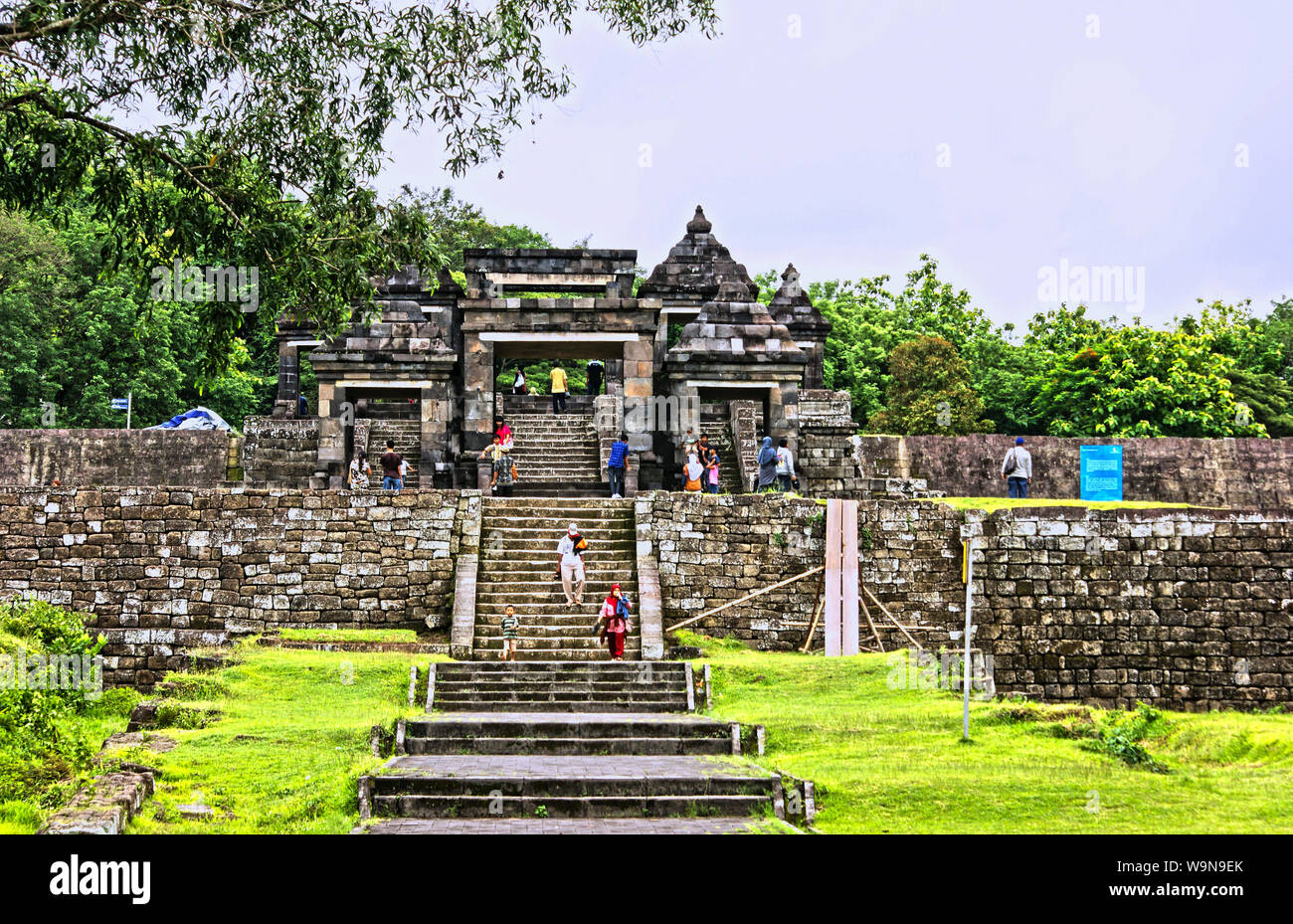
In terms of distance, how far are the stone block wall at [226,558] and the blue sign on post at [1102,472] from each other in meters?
13.2

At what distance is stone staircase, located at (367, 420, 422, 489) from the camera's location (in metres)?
→ 24.7

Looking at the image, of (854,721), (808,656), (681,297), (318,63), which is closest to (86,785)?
(854,721)

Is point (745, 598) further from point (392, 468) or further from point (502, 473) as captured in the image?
point (392, 468)

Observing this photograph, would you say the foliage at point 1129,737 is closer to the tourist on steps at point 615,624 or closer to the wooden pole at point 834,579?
the wooden pole at point 834,579

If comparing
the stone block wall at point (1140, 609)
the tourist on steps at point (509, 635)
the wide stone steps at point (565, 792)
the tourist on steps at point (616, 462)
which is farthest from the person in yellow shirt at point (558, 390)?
the wide stone steps at point (565, 792)

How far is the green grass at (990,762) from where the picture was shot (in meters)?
9.65

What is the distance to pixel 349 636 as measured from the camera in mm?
17078

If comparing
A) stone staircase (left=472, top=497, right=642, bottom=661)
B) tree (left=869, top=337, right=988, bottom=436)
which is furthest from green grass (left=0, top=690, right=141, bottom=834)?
tree (left=869, top=337, right=988, bottom=436)

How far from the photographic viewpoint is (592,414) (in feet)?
87.7

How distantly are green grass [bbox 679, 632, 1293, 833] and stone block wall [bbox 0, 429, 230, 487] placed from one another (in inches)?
528

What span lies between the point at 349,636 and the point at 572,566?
2.82m

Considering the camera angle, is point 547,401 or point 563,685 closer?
point 563,685

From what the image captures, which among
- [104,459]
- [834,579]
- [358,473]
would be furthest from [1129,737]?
[104,459]
